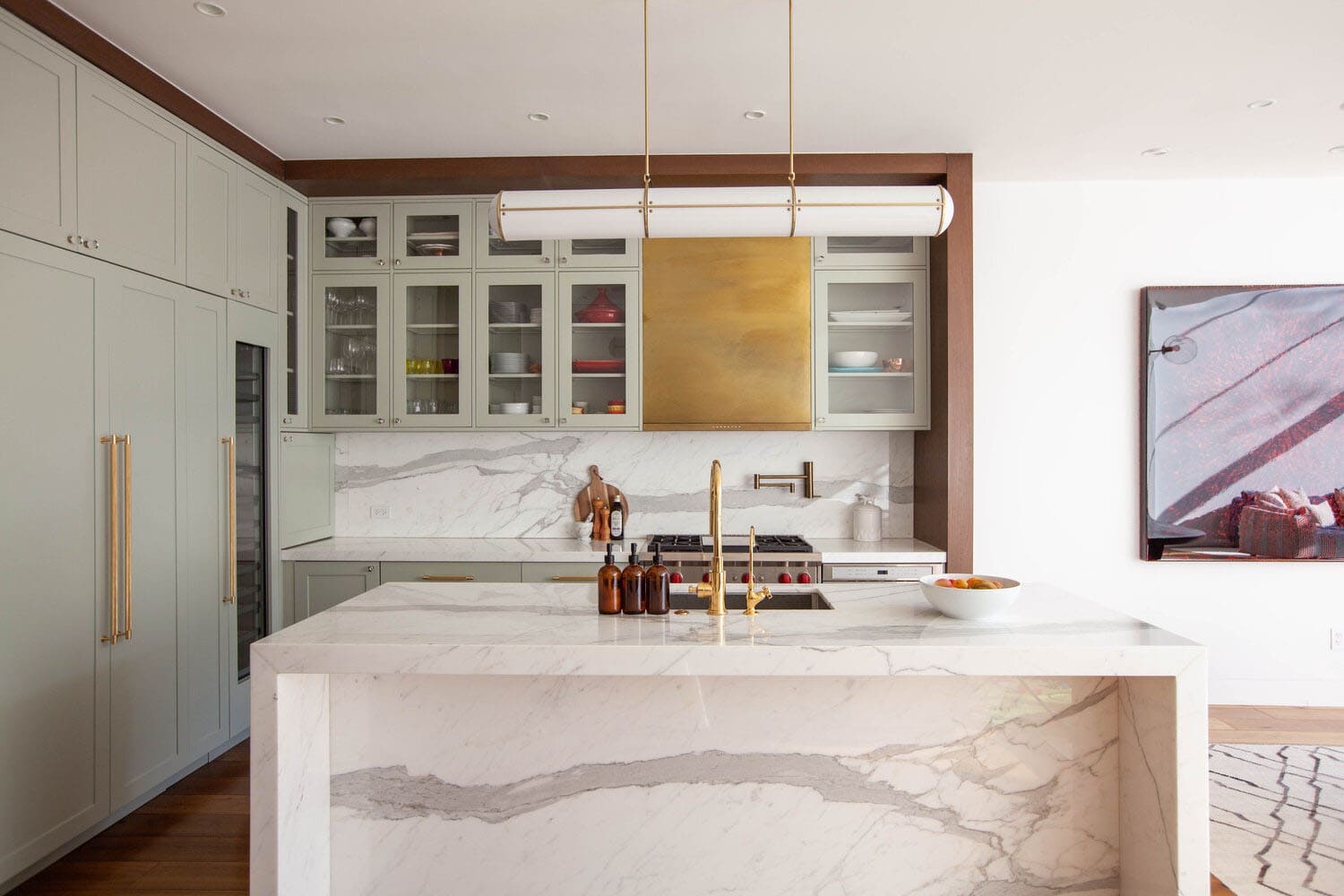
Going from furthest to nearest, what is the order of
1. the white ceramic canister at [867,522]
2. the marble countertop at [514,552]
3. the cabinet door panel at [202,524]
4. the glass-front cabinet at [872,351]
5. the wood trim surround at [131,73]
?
the white ceramic canister at [867,522] < the glass-front cabinet at [872,351] < the marble countertop at [514,552] < the cabinet door panel at [202,524] < the wood trim surround at [131,73]

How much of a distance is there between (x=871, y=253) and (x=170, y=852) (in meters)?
3.68

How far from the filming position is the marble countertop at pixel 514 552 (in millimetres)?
3949

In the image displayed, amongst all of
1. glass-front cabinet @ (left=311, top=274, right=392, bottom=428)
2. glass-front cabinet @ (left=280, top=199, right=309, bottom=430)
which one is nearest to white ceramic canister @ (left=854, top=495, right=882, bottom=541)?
glass-front cabinet @ (left=311, top=274, right=392, bottom=428)

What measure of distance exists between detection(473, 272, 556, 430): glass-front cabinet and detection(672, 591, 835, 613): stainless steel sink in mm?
1806

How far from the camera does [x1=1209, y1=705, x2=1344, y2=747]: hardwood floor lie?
385cm

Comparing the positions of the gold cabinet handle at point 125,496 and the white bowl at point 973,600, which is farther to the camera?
the gold cabinet handle at point 125,496

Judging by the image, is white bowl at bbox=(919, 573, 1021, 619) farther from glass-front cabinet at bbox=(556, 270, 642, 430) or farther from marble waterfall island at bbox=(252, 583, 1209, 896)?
glass-front cabinet at bbox=(556, 270, 642, 430)

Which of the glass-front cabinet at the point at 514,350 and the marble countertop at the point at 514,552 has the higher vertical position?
the glass-front cabinet at the point at 514,350

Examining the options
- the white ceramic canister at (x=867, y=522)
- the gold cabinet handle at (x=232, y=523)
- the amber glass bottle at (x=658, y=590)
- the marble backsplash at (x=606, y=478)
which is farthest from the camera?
the marble backsplash at (x=606, y=478)

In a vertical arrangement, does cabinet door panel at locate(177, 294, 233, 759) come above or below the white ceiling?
below

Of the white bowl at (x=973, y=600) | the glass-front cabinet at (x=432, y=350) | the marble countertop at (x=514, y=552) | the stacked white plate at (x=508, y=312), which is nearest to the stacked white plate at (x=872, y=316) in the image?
the marble countertop at (x=514, y=552)

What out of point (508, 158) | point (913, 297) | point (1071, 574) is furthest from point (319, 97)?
point (1071, 574)

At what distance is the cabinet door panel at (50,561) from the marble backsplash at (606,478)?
1.81 meters

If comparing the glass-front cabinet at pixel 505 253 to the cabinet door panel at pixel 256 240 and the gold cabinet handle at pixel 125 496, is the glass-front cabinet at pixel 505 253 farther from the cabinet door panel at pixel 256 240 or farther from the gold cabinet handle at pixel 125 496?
the gold cabinet handle at pixel 125 496
